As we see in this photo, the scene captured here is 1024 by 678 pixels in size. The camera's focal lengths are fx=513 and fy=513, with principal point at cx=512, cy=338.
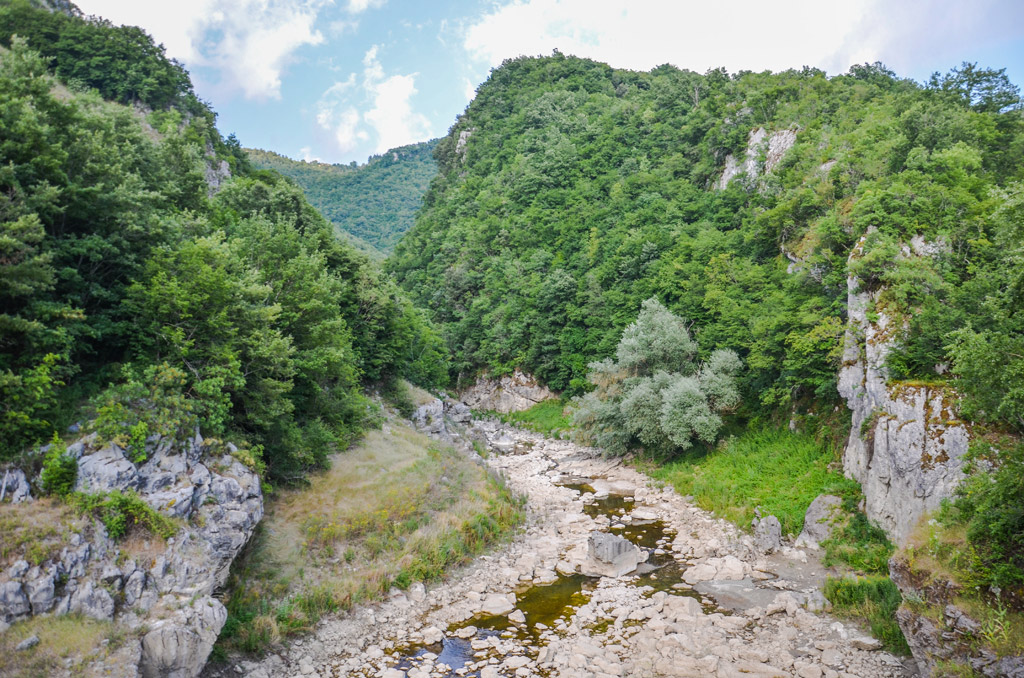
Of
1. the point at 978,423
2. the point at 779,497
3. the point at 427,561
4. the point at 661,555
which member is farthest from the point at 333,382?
the point at 978,423

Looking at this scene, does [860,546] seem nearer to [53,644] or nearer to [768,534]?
[768,534]

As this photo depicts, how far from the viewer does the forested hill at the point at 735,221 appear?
18.6 metres

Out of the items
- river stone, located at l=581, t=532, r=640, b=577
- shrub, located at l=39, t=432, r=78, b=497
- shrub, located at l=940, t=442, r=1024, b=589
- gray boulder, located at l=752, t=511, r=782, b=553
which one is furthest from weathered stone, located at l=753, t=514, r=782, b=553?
shrub, located at l=39, t=432, r=78, b=497

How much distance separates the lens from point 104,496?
36.9ft

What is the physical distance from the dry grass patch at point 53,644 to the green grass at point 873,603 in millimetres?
17278

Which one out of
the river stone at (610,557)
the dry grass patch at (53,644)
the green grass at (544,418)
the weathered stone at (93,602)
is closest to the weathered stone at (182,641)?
the dry grass patch at (53,644)

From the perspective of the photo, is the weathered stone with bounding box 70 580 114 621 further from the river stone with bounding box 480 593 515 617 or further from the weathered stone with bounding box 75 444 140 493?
the river stone with bounding box 480 593 515 617

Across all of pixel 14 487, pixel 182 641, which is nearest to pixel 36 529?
pixel 14 487

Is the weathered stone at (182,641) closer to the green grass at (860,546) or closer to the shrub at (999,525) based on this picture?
the shrub at (999,525)

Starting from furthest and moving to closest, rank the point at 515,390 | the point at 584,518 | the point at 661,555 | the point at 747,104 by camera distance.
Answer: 1. the point at 515,390
2. the point at 747,104
3. the point at 584,518
4. the point at 661,555

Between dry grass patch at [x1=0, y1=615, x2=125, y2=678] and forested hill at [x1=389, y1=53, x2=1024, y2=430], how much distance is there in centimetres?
1825

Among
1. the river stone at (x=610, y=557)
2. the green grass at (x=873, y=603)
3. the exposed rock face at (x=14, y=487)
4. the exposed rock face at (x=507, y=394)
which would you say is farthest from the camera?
the exposed rock face at (x=507, y=394)

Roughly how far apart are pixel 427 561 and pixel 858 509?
1505 centimetres

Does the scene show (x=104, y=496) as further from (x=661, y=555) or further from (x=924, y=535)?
(x=924, y=535)
